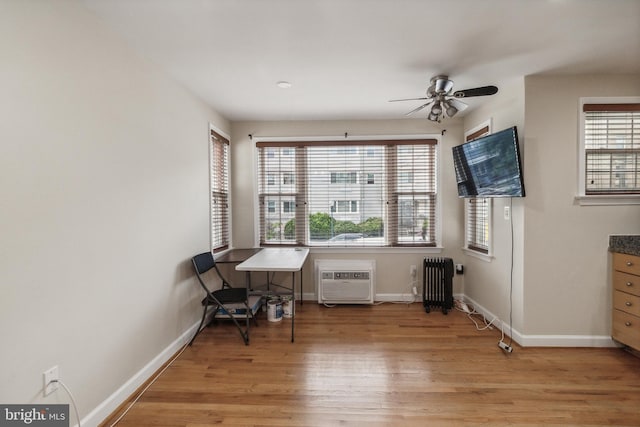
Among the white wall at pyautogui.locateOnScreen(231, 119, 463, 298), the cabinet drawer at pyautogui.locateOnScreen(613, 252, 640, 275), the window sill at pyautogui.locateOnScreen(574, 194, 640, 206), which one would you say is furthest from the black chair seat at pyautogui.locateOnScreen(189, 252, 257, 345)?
the cabinet drawer at pyautogui.locateOnScreen(613, 252, 640, 275)

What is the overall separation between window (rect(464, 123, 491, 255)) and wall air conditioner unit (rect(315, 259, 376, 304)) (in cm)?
135

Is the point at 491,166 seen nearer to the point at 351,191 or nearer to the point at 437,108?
the point at 437,108

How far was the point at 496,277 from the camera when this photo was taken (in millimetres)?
2973

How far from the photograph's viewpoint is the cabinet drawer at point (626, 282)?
2.27 m

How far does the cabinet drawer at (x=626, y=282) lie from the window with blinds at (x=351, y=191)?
1.75 m

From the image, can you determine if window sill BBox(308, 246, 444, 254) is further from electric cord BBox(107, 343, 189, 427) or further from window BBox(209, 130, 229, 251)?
electric cord BBox(107, 343, 189, 427)

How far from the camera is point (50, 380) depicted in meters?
1.39

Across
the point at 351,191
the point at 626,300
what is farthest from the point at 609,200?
the point at 351,191

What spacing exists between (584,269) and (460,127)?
2.12m

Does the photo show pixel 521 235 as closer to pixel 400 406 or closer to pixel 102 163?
pixel 400 406

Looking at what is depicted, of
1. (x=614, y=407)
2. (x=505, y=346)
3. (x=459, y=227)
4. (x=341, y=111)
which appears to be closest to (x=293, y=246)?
(x=341, y=111)

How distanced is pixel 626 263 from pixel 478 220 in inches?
50.7

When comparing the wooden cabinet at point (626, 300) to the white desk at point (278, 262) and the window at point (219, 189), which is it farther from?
the window at point (219, 189)

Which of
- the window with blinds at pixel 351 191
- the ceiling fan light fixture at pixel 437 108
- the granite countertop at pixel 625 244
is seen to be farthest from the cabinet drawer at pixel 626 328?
the ceiling fan light fixture at pixel 437 108
